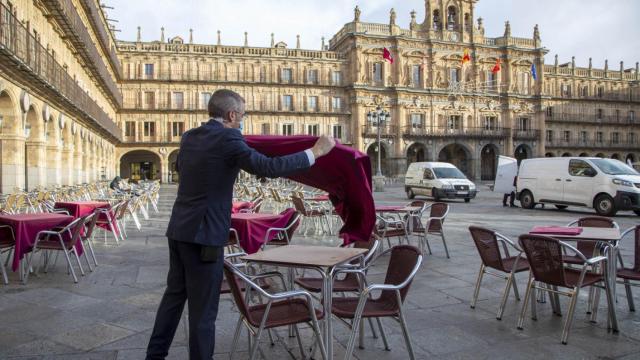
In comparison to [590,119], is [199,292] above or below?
below

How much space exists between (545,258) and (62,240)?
532 centimetres

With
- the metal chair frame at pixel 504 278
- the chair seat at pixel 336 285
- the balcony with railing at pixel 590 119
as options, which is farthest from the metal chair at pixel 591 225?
the balcony with railing at pixel 590 119

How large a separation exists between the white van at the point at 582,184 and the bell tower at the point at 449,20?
1440 inches

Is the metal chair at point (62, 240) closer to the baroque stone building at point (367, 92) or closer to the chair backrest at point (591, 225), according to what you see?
the chair backrest at point (591, 225)

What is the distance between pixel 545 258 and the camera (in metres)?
4.12

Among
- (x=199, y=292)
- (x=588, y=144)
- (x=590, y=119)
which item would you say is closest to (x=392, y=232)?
(x=199, y=292)

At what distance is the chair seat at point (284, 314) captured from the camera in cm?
311

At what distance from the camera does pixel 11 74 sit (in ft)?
43.2

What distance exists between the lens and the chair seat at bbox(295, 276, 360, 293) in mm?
4016

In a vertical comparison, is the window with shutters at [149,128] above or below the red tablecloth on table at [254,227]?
above

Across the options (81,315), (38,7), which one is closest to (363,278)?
(81,315)

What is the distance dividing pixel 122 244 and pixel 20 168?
742 centimetres

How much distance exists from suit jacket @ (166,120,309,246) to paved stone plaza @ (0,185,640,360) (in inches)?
50.8

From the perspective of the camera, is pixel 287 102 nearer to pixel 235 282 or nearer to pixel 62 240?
pixel 62 240
